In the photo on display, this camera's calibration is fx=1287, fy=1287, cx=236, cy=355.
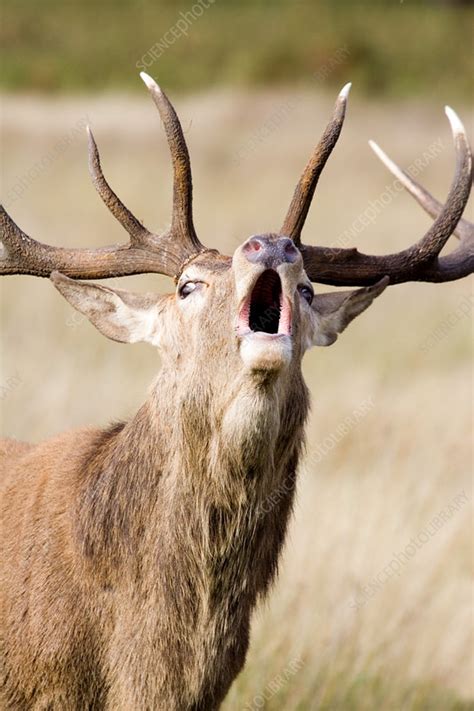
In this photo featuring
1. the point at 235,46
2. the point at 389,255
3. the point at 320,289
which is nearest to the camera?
the point at 389,255

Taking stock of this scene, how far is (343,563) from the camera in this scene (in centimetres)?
806

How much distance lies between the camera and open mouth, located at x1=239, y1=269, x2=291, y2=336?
4.39 metres

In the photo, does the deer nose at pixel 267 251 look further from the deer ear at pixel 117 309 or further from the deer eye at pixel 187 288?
the deer ear at pixel 117 309

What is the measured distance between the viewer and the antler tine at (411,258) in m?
5.42

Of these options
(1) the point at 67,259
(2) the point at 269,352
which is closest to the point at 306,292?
(2) the point at 269,352

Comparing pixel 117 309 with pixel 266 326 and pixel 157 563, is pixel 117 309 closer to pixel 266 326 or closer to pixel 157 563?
pixel 266 326

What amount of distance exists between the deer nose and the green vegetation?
28187 millimetres

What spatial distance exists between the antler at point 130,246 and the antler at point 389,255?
0.42m

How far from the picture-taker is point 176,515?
15.8 ft

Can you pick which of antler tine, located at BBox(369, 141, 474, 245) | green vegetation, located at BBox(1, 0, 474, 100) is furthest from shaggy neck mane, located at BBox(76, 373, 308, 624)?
green vegetation, located at BBox(1, 0, 474, 100)

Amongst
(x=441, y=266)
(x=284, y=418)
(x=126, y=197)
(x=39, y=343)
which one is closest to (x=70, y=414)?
(x=39, y=343)

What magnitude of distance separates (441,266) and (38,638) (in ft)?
8.02

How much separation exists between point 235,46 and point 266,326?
3522 centimetres

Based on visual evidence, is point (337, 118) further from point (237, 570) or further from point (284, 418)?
point (237, 570)
